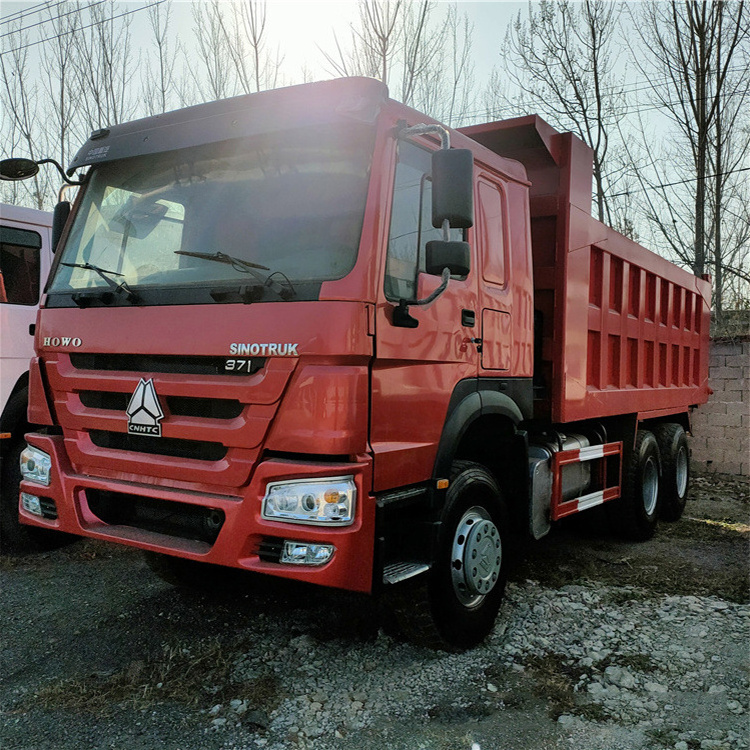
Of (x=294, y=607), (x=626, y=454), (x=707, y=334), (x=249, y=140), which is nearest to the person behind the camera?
(x=249, y=140)

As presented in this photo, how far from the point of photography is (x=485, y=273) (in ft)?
12.1

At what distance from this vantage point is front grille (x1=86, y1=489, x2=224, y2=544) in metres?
3.06

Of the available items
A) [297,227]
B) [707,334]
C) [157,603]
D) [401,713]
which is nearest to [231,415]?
[297,227]

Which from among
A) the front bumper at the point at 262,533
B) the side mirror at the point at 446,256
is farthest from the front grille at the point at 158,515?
the side mirror at the point at 446,256

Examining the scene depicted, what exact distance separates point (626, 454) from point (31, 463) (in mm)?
4383

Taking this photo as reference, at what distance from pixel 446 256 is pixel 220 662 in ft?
6.99

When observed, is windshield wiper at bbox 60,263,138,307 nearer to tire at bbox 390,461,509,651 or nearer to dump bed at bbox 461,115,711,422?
tire at bbox 390,461,509,651

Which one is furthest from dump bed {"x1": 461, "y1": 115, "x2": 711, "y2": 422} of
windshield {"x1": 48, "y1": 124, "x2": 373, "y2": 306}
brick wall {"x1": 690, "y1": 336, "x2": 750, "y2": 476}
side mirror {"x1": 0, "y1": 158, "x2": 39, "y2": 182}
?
brick wall {"x1": 690, "y1": 336, "x2": 750, "y2": 476}

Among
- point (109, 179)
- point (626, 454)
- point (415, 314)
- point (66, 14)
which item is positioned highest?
point (66, 14)

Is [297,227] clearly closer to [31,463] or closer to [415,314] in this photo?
[415,314]

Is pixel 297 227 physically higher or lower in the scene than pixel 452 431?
higher

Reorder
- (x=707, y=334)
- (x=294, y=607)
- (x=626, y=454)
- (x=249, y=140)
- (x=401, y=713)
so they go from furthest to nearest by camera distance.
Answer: (x=707, y=334) < (x=626, y=454) < (x=294, y=607) < (x=249, y=140) < (x=401, y=713)

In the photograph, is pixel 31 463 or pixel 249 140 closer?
pixel 249 140

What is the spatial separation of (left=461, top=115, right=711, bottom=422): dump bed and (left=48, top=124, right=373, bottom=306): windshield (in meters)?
1.86
